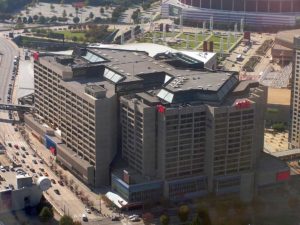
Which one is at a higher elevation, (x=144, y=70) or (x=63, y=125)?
(x=144, y=70)

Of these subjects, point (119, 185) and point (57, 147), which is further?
point (57, 147)

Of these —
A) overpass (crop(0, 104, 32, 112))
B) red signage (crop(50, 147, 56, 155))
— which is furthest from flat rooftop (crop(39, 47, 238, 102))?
overpass (crop(0, 104, 32, 112))

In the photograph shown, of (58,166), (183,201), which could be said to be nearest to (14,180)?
(58,166)

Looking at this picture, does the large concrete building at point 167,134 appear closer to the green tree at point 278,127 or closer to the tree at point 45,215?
the tree at point 45,215

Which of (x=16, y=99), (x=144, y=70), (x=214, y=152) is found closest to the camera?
(x=214, y=152)

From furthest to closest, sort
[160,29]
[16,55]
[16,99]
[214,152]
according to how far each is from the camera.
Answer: [160,29]
[16,55]
[16,99]
[214,152]

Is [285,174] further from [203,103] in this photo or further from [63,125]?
[63,125]

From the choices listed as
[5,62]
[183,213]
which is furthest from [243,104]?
[5,62]

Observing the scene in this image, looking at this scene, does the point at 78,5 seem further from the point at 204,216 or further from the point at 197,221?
the point at 197,221
